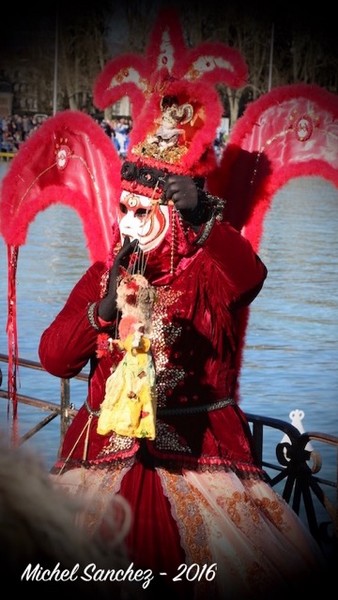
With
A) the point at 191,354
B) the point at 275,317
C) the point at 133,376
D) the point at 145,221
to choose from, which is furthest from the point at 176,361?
the point at 275,317

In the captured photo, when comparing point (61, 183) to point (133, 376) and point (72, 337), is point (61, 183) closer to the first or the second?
point (72, 337)

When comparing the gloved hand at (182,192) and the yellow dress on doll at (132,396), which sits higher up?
the gloved hand at (182,192)

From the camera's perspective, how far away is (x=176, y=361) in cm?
371

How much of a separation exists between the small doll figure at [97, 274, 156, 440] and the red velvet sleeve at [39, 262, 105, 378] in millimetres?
206

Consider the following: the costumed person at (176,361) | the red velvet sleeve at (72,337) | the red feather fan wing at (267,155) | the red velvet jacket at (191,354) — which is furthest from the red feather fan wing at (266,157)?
the red velvet sleeve at (72,337)

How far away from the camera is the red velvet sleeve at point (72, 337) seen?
12.1 ft

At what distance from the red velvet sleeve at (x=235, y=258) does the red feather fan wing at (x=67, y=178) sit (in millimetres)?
574

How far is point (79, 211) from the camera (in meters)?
4.20

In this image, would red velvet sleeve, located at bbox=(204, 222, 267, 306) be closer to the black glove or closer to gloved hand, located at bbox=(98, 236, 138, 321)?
the black glove

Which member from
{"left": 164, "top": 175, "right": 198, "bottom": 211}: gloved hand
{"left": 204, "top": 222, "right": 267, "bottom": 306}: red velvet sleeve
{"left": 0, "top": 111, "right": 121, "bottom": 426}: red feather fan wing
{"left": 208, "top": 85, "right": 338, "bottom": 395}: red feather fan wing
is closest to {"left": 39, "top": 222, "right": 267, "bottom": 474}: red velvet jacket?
{"left": 204, "top": 222, "right": 267, "bottom": 306}: red velvet sleeve

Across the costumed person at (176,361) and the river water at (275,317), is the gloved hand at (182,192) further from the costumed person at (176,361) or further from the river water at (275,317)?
the river water at (275,317)

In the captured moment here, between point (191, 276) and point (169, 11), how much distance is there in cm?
81

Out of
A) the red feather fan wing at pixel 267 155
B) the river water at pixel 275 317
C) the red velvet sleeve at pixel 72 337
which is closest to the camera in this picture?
the red velvet sleeve at pixel 72 337

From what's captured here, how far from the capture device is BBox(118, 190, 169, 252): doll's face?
3.65 metres
